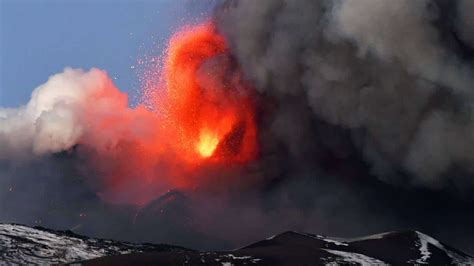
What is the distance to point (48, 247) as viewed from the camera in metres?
72.0

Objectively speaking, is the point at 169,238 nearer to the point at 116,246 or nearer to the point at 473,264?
the point at 116,246

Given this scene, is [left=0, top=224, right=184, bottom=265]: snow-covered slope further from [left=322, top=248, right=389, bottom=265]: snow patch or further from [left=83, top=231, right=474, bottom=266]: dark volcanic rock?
[left=322, top=248, right=389, bottom=265]: snow patch

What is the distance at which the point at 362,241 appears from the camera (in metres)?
98.8

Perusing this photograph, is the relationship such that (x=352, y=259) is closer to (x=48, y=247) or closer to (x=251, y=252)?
(x=251, y=252)

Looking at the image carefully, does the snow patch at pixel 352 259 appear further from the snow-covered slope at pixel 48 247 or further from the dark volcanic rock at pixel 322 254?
the snow-covered slope at pixel 48 247

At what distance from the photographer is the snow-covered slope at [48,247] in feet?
211

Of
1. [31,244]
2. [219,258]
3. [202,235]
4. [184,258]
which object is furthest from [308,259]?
[202,235]

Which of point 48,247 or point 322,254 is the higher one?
point 322,254

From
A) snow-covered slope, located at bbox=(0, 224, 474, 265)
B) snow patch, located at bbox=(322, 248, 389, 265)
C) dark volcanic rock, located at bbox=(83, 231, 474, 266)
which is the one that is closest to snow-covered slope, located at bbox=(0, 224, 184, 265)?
snow-covered slope, located at bbox=(0, 224, 474, 265)

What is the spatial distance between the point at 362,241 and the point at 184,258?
147ft

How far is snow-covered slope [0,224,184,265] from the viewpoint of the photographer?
64312 millimetres

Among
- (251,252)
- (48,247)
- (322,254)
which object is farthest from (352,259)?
(48,247)

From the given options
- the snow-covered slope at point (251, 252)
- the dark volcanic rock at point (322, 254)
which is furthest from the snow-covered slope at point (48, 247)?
the dark volcanic rock at point (322, 254)

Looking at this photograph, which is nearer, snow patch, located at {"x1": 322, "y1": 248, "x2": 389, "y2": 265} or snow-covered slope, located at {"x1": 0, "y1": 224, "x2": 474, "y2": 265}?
snow-covered slope, located at {"x1": 0, "y1": 224, "x2": 474, "y2": 265}
